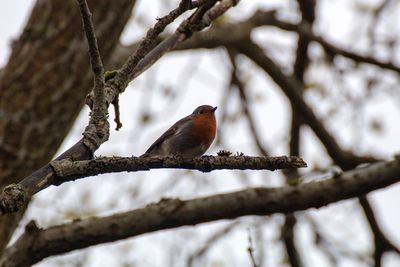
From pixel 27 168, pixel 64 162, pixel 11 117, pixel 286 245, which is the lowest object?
pixel 286 245

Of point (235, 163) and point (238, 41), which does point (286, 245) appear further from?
point (235, 163)

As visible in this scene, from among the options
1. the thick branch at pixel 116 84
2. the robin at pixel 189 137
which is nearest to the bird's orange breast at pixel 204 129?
the robin at pixel 189 137

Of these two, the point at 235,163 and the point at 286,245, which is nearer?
the point at 235,163

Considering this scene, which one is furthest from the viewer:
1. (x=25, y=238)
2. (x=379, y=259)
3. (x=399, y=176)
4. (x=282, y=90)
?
(x=282, y=90)

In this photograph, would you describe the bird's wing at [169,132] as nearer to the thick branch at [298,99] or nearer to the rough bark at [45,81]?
the rough bark at [45,81]

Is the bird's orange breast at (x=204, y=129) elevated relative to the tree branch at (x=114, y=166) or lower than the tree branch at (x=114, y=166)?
elevated

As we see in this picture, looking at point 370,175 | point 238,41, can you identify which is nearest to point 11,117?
point 370,175

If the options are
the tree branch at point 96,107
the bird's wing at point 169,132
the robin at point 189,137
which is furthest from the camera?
the bird's wing at point 169,132

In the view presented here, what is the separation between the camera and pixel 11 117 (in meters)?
4.32

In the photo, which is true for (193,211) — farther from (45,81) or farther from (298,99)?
(298,99)

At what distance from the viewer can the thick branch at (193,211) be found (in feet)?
12.0

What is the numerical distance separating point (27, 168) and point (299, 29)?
3.46 metres

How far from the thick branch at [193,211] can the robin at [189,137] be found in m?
0.40

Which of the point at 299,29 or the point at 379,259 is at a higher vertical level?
the point at 299,29
